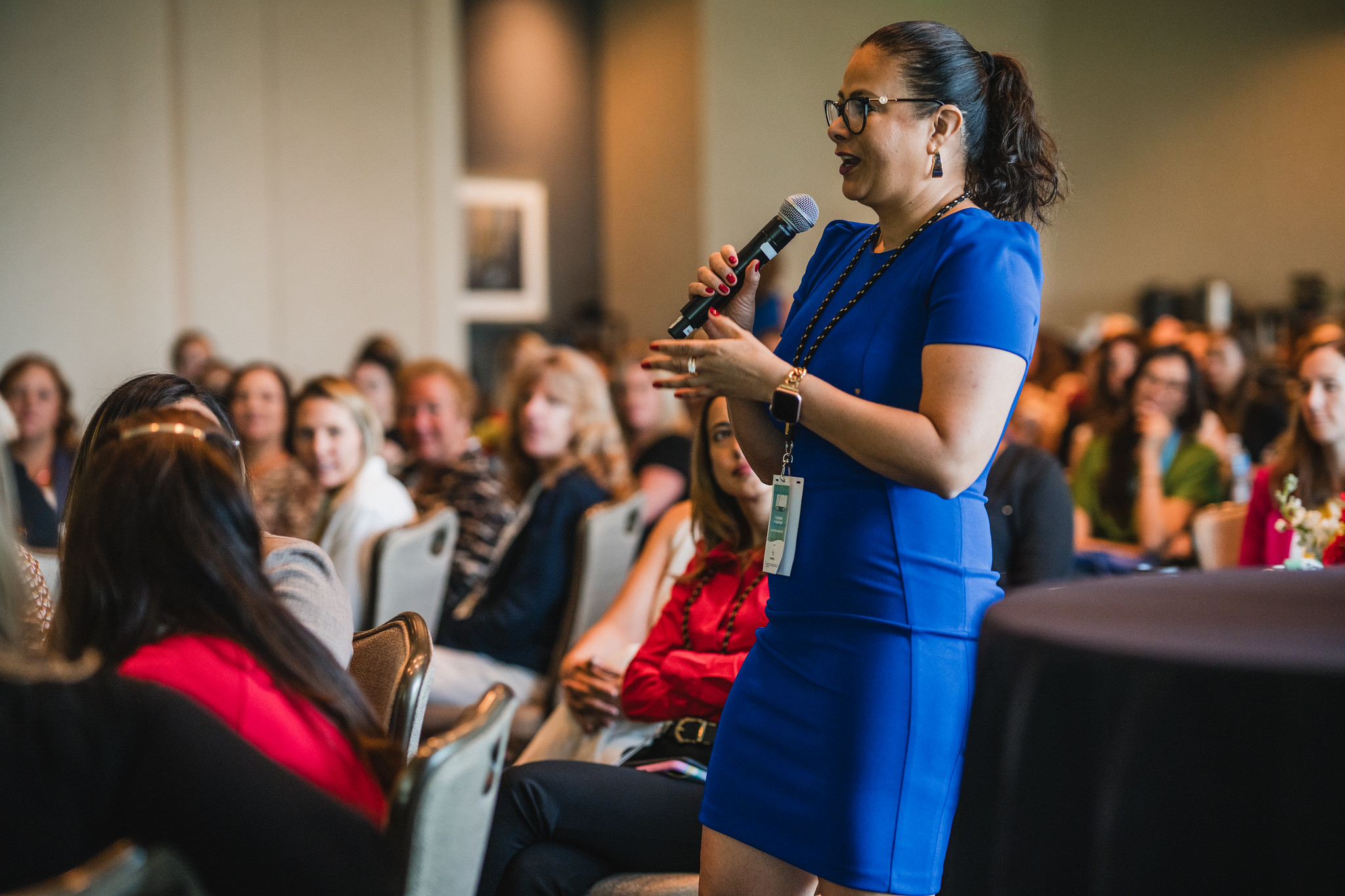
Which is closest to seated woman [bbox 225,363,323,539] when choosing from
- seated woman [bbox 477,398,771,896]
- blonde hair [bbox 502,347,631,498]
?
blonde hair [bbox 502,347,631,498]

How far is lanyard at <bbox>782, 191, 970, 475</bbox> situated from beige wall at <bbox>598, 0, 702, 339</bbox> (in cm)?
835

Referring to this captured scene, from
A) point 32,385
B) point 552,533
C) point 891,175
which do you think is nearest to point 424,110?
point 32,385

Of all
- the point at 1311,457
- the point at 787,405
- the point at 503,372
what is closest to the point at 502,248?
the point at 503,372

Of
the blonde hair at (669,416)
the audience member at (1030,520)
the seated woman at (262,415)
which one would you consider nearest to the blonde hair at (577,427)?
the seated woman at (262,415)

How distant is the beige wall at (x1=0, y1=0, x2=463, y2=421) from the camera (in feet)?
24.1

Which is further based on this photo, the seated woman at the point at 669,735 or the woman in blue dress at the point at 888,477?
Result: the seated woman at the point at 669,735

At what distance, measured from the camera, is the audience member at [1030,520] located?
127 inches

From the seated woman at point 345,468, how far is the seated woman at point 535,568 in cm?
36

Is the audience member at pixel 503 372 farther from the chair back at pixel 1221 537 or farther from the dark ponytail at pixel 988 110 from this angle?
the dark ponytail at pixel 988 110

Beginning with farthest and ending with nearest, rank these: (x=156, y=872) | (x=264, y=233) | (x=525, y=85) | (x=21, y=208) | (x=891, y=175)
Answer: (x=525, y=85) → (x=264, y=233) → (x=21, y=208) → (x=891, y=175) → (x=156, y=872)

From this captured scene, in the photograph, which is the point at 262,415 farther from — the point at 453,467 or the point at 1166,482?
the point at 1166,482

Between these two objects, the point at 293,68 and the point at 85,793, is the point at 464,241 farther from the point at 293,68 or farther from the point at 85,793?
the point at 85,793

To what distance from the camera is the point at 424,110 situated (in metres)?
8.45

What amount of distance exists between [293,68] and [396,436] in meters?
3.44
